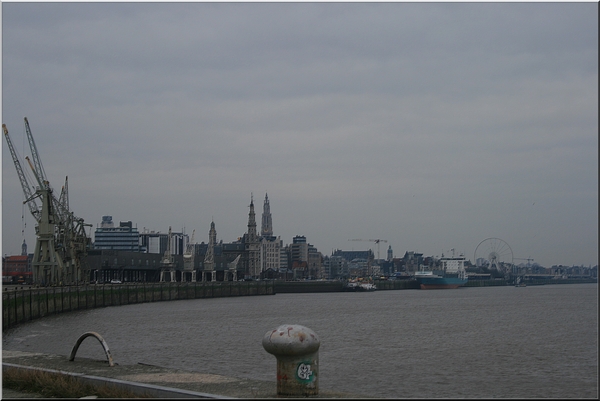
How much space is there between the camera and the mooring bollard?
15734 millimetres

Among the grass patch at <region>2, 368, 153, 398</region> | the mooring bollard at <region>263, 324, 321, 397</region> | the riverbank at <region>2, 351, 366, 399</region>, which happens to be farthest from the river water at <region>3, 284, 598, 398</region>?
the grass patch at <region>2, 368, 153, 398</region>

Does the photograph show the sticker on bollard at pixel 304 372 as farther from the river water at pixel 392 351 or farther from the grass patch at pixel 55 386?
the river water at pixel 392 351

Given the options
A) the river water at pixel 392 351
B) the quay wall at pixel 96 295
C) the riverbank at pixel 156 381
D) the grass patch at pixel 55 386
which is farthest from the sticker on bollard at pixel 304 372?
the quay wall at pixel 96 295

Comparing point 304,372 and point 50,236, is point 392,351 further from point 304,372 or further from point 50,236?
point 50,236

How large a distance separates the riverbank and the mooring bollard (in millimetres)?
582

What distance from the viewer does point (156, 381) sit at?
1928 cm

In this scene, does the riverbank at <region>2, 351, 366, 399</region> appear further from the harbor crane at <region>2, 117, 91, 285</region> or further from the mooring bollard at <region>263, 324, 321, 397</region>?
the harbor crane at <region>2, 117, 91, 285</region>

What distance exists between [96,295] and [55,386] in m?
93.9

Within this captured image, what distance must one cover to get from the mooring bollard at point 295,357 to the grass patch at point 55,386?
10.9ft

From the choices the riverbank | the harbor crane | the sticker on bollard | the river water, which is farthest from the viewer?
the harbor crane

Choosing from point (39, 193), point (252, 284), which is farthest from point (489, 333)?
point (252, 284)

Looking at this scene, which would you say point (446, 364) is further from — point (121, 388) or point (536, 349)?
point (121, 388)

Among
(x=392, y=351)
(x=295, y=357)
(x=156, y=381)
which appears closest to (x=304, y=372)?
(x=295, y=357)

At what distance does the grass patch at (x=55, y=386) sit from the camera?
16656mm
